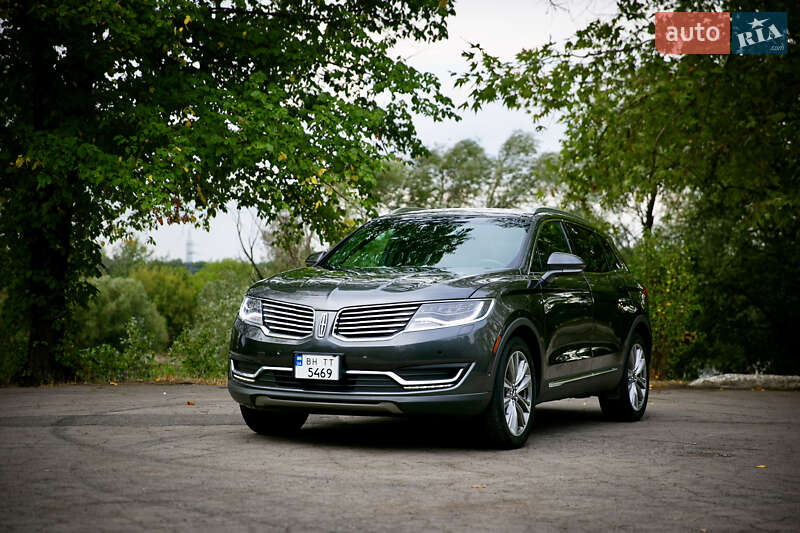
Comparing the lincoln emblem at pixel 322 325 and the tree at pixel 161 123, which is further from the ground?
the tree at pixel 161 123

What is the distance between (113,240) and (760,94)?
41.5ft

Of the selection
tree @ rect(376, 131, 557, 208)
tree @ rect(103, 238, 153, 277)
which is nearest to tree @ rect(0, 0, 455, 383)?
tree @ rect(376, 131, 557, 208)

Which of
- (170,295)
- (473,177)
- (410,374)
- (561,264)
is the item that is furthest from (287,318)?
(170,295)

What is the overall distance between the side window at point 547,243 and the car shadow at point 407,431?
1512mm

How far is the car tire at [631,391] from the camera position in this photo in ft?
31.3

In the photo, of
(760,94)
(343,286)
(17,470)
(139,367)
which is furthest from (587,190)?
(17,470)

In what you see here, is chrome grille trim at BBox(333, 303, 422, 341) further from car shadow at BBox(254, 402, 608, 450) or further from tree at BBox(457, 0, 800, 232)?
tree at BBox(457, 0, 800, 232)

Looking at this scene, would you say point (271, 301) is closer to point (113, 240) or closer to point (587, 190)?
point (113, 240)

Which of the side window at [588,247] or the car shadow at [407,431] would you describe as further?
the side window at [588,247]

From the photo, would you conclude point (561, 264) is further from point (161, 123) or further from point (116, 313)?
point (116, 313)

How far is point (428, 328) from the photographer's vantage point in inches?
265

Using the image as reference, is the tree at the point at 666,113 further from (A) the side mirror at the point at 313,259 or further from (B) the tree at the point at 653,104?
(A) the side mirror at the point at 313,259

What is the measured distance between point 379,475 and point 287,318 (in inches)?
66.0

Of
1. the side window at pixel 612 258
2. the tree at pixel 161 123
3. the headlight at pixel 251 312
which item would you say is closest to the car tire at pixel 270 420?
the headlight at pixel 251 312
